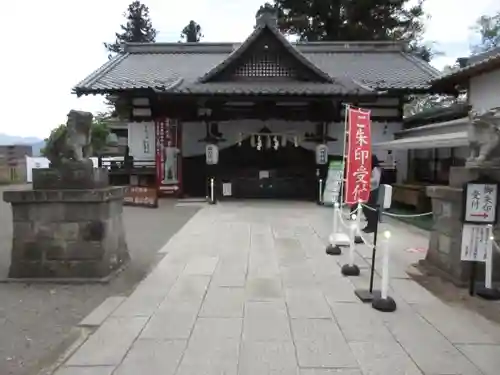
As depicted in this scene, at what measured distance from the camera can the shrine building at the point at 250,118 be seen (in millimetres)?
16672

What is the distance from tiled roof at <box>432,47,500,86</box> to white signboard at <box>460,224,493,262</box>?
8.04 metres

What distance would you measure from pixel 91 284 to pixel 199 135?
41.0ft

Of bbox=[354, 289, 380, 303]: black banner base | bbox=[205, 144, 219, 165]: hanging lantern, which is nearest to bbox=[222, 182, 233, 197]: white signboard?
bbox=[205, 144, 219, 165]: hanging lantern

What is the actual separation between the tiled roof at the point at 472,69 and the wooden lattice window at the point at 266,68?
5.31 metres

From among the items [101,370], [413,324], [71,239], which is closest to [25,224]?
[71,239]

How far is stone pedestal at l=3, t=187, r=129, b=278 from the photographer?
20.8 ft

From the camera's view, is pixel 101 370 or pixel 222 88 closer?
pixel 101 370

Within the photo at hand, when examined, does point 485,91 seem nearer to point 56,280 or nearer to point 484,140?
point 484,140

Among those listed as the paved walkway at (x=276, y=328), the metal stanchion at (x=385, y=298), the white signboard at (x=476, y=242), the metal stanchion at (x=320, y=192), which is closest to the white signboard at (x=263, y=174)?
the metal stanchion at (x=320, y=192)

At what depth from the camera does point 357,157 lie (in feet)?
27.6

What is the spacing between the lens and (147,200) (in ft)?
50.4

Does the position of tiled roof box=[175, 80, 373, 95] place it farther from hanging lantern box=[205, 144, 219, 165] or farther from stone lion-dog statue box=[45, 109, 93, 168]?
stone lion-dog statue box=[45, 109, 93, 168]

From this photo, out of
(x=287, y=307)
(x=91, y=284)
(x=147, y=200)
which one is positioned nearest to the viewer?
(x=287, y=307)

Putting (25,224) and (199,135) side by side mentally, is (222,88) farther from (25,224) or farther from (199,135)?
(25,224)
